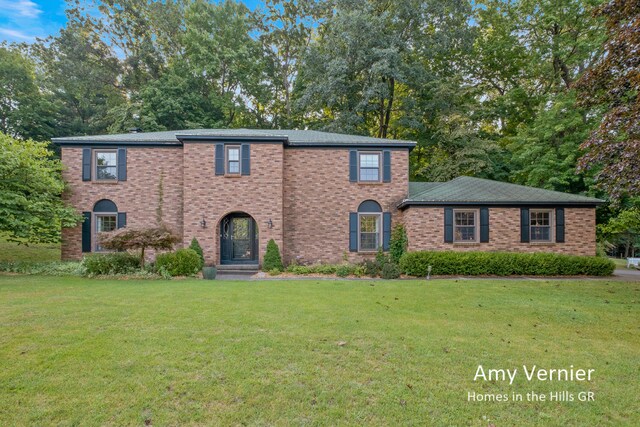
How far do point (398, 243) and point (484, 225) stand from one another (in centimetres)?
370

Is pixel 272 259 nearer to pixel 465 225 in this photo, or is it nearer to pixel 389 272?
pixel 389 272

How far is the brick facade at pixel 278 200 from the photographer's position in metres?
13.6

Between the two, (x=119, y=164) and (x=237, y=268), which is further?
(x=119, y=164)

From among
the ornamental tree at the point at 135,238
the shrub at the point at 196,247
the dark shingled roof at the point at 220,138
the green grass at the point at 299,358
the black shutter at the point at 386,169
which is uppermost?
the dark shingled roof at the point at 220,138

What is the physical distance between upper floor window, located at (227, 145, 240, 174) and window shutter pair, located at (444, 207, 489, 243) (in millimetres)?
9328

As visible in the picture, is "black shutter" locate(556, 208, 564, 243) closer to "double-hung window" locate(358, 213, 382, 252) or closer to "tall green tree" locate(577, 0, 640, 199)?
"tall green tree" locate(577, 0, 640, 199)

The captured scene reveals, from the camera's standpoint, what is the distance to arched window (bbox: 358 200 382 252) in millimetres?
14836

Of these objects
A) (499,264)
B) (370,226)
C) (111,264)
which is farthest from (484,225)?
(111,264)

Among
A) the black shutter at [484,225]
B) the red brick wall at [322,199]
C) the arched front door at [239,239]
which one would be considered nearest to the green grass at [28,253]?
the arched front door at [239,239]

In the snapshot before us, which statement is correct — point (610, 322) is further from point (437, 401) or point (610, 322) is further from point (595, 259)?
point (595, 259)

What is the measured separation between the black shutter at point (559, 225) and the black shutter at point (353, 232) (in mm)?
8570

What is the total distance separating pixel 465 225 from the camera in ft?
45.4

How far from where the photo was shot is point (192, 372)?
12.1ft

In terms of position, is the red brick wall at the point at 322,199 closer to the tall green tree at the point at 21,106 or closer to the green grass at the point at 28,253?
the green grass at the point at 28,253
